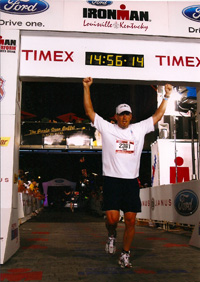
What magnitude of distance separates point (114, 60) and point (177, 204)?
419cm

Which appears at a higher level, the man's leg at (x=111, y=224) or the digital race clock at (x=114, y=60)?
the digital race clock at (x=114, y=60)

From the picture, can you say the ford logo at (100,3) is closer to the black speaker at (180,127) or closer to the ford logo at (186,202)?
the ford logo at (186,202)

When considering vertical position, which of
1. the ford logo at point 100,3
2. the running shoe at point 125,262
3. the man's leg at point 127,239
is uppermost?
the ford logo at point 100,3

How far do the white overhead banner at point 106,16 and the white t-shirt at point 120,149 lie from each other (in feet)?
5.73

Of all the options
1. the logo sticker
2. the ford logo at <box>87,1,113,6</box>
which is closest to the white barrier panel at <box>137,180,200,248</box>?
the logo sticker

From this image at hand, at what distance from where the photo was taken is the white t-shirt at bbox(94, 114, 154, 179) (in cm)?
442

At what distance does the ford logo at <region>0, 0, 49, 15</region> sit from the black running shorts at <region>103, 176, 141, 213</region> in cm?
290

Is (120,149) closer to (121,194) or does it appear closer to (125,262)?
(121,194)

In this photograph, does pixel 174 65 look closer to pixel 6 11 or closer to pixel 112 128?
pixel 112 128

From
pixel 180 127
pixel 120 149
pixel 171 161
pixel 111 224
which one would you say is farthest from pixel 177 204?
pixel 180 127

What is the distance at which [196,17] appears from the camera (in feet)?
18.1

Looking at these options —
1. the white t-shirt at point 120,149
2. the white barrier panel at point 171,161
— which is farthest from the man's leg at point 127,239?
the white barrier panel at point 171,161

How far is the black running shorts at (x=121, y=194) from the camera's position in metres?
4.41

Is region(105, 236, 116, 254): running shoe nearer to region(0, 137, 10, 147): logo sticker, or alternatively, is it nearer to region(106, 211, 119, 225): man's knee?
region(106, 211, 119, 225): man's knee
